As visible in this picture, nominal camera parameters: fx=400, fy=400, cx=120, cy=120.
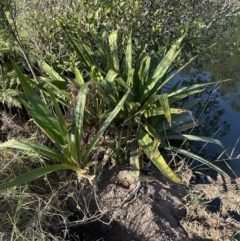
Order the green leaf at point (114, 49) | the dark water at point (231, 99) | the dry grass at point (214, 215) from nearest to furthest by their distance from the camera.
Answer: the dry grass at point (214, 215) → the green leaf at point (114, 49) → the dark water at point (231, 99)

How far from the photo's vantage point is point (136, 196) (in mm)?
2965

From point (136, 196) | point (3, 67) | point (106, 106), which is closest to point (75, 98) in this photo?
point (106, 106)

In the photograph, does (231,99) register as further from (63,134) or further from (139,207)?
(63,134)

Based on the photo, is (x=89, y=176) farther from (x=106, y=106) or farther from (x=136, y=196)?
(x=106, y=106)

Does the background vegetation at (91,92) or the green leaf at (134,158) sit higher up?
the background vegetation at (91,92)

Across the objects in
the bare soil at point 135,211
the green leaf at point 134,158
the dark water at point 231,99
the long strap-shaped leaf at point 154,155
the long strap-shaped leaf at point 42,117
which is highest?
the long strap-shaped leaf at point 42,117

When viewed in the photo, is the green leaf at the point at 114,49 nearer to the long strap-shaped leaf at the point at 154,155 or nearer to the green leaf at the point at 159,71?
the green leaf at the point at 159,71

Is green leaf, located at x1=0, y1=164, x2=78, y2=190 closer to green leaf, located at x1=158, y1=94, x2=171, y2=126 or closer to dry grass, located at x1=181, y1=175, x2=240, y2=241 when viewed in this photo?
green leaf, located at x1=158, y1=94, x2=171, y2=126

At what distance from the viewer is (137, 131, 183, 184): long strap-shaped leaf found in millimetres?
2934

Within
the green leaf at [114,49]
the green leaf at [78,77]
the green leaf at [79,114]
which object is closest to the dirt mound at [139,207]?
the green leaf at [79,114]

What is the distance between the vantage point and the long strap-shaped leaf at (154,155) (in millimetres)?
2934

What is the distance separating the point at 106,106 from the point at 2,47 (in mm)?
1248

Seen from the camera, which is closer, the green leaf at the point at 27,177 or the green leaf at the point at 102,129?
the green leaf at the point at 27,177

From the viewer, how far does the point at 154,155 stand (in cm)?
307
